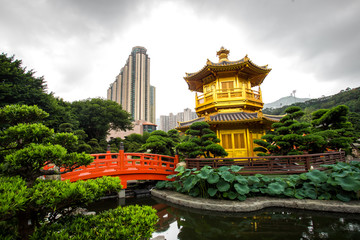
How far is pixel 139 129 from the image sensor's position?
5009 centimetres

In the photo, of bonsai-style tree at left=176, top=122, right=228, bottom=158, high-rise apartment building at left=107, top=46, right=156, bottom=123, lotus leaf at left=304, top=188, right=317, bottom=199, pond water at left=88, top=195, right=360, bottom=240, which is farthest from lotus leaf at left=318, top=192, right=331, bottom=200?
high-rise apartment building at left=107, top=46, right=156, bottom=123

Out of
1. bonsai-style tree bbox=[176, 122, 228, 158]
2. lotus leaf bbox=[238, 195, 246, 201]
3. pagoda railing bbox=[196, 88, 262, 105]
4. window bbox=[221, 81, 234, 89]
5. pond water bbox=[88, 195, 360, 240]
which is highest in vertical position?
window bbox=[221, 81, 234, 89]

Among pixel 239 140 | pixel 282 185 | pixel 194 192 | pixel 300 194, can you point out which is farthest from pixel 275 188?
pixel 239 140

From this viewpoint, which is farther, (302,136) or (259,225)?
(302,136)

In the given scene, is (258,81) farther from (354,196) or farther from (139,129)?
(139,129)

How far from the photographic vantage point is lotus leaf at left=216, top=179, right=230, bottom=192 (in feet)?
20.0

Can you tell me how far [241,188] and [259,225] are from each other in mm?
1624

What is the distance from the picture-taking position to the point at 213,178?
6422mm

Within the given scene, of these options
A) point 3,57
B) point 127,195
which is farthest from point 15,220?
point 3,57

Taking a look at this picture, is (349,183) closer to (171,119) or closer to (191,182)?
(191,182)

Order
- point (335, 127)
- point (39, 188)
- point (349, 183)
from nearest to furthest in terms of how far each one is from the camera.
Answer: point (39, 188)
point (349, 183)
point (335, 127)

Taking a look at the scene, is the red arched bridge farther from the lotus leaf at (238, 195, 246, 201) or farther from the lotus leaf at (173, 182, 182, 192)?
the lotus leaf at (238, 195, 246, 201)

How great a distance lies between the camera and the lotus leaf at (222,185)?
20.0 ft

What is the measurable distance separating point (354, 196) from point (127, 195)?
9.08m
